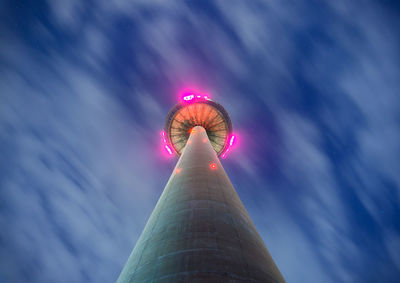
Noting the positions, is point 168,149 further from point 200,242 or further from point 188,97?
point 200,242

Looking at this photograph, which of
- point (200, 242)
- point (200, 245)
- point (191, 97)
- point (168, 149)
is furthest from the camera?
point (168, 149)

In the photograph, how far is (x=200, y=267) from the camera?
223 inches

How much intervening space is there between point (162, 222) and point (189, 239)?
1.86 meters

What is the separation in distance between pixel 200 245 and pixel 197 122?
24.2 m

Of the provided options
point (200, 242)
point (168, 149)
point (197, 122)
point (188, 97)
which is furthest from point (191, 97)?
point (200, 242)

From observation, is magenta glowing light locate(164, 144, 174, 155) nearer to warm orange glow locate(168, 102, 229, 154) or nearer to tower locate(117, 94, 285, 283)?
warm orange glow locate(168, 102, 229, 154)

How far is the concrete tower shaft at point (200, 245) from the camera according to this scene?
5.68 meters

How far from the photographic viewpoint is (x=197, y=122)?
29.9 metres

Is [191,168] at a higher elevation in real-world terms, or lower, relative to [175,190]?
higher

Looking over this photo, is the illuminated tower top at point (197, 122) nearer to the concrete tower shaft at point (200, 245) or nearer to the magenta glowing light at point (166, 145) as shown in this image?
the magenta glowing light at point (166, 145)

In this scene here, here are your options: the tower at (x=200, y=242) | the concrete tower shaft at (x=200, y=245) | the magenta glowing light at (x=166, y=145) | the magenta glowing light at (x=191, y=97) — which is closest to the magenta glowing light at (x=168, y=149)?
the magenta glowing light at (x=166, y=145)

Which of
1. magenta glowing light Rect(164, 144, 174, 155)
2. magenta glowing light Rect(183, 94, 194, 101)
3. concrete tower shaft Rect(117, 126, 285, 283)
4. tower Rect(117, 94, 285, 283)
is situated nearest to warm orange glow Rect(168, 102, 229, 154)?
magenta glowing light Rect(183, 94, 194, 101)

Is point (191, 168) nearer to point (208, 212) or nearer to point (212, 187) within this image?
point (212, 187)

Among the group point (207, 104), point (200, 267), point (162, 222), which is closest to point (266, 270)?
point (200, 267)
